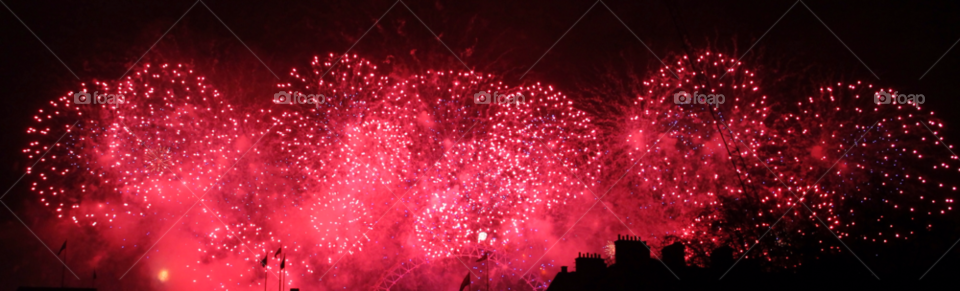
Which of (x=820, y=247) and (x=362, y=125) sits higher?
(x=362, y=125)

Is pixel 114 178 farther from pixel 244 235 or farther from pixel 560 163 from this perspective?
pixel 560 163

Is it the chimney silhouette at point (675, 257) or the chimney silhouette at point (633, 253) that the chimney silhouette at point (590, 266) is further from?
the chimney silhouette at point (675, 257)

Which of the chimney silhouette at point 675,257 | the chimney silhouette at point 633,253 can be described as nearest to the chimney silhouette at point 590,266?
the chimney silhouette at point 633,253

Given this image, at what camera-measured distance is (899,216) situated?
1750 centimetres

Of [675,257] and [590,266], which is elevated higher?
[590,266]

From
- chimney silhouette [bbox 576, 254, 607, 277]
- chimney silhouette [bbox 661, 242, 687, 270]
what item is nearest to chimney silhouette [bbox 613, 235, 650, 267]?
chimney silhouette [bbox 661, 242, 687, 270]

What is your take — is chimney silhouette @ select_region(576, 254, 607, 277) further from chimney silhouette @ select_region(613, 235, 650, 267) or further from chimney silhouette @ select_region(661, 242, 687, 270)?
chimney silhouette @ select_region(661, 242, 687, 270)

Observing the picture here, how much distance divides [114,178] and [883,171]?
25.0 metres

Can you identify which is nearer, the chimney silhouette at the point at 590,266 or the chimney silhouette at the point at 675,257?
the chimney silhouette at the point at 675,257

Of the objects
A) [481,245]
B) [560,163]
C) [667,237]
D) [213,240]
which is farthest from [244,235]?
[667,237]

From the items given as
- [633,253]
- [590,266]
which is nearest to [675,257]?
[633,253]

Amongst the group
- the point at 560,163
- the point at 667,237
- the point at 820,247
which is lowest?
the point at 820,247

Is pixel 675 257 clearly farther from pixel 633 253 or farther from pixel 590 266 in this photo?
pixel 590 266

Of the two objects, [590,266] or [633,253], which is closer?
[633,253]
